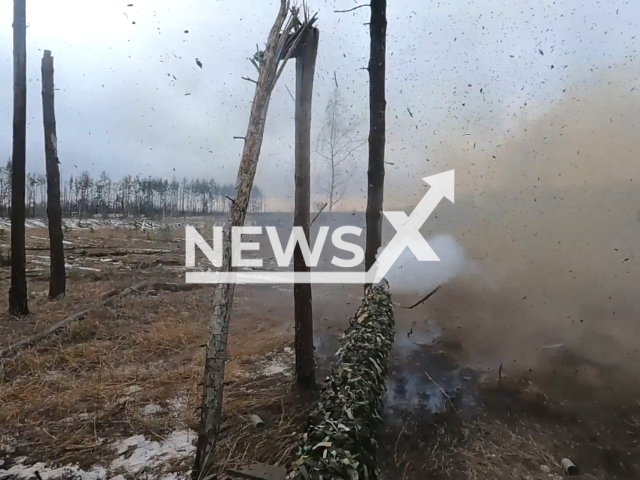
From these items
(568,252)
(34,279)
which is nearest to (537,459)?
(568,252)

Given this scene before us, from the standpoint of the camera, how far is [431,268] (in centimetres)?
1244

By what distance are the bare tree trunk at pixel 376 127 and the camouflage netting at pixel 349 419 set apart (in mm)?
2209

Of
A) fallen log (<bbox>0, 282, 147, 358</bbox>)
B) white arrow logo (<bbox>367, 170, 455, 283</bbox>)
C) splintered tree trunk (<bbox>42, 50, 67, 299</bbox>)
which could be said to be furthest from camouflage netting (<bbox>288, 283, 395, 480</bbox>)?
splintered tree trunk (<bbox>42, 50, 67, 299</bbox>)

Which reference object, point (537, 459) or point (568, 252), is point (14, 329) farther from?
point (568, 252)

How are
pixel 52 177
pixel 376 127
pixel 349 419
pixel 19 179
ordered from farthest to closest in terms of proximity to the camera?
pixel 52 177
pixel 19 179
pixel 376 127
pixel 349 419

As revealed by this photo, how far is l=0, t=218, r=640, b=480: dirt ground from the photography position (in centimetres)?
352

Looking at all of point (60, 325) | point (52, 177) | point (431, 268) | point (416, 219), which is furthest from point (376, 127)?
point (52, 177)

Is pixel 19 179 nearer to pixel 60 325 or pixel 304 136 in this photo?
pixel 60 325

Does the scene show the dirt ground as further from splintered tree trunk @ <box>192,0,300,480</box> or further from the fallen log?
splintered tree trunk @ <box>192,0,300,480</box>

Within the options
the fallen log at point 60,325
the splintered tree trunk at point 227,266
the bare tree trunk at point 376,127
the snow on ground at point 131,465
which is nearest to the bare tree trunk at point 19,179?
the fallen log at point 60,325

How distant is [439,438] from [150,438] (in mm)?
3074

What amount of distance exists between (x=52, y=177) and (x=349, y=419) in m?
9.71

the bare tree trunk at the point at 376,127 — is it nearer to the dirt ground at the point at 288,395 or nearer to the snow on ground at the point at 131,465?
the dirt ground at the point at 288,395

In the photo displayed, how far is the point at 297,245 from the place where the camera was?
15.7ft
